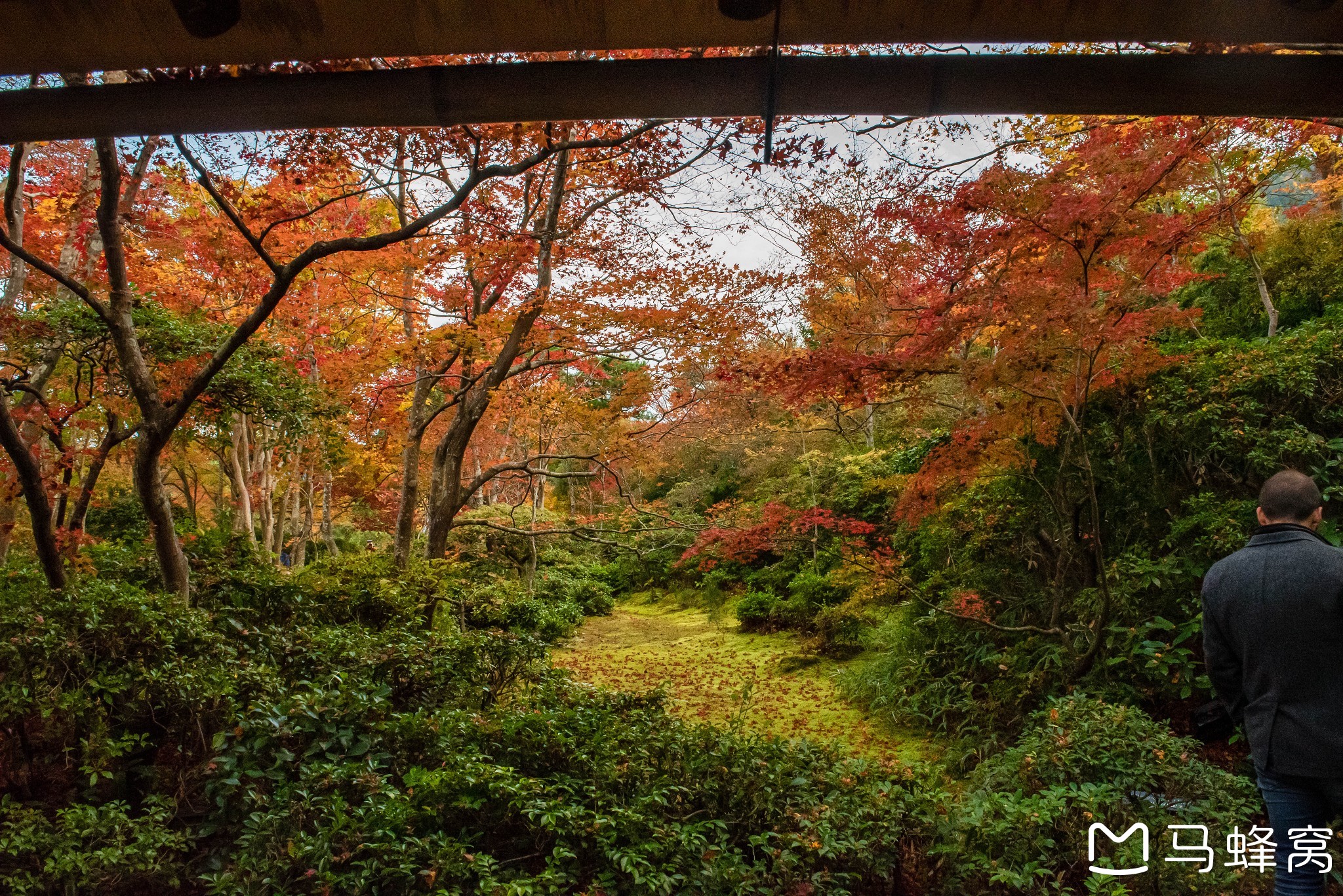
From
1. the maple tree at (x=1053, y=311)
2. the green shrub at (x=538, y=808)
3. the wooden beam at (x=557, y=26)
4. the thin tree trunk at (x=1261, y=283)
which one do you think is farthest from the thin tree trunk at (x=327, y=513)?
the thin tree trunk at (x=1261, y=283)

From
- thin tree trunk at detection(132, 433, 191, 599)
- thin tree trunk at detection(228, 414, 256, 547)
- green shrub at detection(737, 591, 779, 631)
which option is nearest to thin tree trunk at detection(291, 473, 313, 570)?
thin tree trunk at detection(228, 414, 256, 547)

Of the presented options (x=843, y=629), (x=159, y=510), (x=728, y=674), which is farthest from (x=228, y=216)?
(x=843, y=629)

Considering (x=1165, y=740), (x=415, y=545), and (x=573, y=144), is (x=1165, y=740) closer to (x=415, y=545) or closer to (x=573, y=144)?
(x=573, y=144)

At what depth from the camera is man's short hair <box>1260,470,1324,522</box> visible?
193 cm

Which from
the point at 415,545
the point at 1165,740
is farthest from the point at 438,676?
the point at 415,545

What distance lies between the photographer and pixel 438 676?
3750mm

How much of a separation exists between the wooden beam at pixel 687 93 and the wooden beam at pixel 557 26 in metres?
0.06

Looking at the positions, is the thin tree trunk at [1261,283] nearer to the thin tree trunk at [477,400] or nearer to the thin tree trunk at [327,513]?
the thin tree trunk at [477,400]

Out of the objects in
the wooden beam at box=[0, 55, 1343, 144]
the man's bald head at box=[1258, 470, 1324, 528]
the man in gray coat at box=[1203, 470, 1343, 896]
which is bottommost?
the man in gray coat at box=[1203, 470, 1343, 896]

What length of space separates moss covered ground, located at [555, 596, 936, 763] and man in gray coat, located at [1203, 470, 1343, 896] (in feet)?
7.57

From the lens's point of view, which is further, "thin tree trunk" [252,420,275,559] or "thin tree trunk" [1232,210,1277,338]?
"thin tree trunk" [252,420,275,559]

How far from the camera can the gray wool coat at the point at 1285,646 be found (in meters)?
1.82

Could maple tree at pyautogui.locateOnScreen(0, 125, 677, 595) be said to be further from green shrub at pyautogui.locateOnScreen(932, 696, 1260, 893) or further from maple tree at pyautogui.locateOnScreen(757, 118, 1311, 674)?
green shrub at pyautogui.locateOnScreen(932, 696, 1260, 893)

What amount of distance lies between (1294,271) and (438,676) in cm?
912
